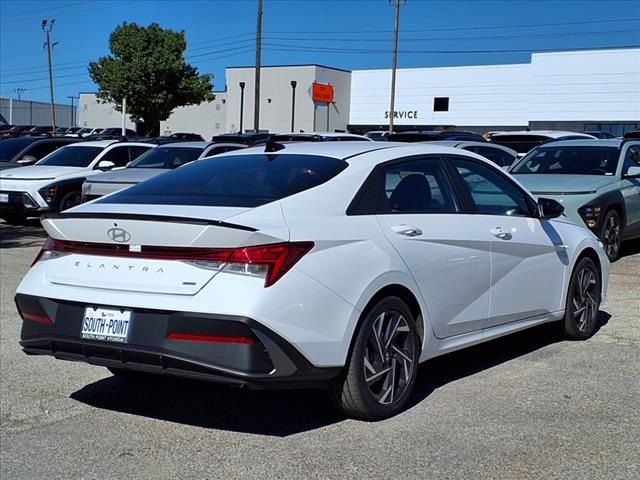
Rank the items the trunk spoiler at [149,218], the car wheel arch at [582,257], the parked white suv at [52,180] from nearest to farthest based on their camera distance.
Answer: the trunk spoiler at [149,218] → the car wheel arch at [582,257] → the parked white suv at [52,180]

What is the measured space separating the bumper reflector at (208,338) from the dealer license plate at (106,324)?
275 millimetres

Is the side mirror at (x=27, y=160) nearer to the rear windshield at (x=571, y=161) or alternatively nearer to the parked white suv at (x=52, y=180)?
the parked white suv at (x=52, y=180)

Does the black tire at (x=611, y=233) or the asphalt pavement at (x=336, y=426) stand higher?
the black tire at (x=611, y=233)

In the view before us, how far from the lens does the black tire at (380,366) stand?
15.4 ft

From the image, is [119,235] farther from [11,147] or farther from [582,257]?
[11,147]

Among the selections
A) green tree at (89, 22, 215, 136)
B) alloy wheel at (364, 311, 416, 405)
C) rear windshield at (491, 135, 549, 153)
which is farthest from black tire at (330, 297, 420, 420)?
green tree at (89, 22, 215, 136)

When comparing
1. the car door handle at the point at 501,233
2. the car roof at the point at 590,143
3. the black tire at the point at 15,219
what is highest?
the car roof at the point at 590,143

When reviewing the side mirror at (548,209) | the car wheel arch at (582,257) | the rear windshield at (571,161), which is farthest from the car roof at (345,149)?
the rear windshield at (571,161)

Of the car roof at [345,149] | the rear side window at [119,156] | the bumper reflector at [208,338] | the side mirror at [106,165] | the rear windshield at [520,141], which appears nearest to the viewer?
the bumper reflector at [208,338]

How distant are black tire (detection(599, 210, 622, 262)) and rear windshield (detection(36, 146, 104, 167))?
10.4m

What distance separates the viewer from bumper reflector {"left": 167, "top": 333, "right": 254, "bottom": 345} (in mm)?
4219

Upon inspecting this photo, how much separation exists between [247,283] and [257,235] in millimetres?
250

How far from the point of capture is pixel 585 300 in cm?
700

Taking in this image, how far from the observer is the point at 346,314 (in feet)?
14.9
